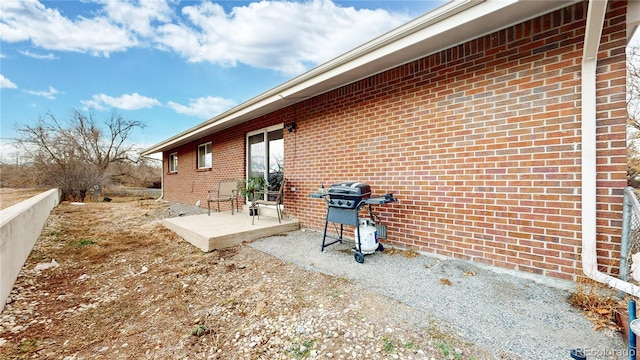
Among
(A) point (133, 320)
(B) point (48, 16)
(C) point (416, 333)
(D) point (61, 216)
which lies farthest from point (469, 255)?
(B) point (48, 16)

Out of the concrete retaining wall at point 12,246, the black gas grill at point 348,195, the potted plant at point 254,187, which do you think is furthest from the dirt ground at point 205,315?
the potted plant at point 254,187

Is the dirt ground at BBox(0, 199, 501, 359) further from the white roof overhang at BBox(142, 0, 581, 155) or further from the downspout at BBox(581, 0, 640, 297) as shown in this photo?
the white roof overhang at BBox(142, 0, 581, 155)

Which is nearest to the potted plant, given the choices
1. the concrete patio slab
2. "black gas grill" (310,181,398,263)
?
the concrete patio slab

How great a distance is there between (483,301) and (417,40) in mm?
2689

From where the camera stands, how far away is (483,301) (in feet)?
6.72

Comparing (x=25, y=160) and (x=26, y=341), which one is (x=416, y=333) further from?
(x=25, y=160)

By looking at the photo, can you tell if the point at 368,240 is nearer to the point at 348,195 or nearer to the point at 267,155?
the point at 348,195

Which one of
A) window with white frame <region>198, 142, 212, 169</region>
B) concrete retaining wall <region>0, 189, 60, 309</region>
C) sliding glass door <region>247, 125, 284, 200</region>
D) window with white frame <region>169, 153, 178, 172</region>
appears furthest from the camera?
window with white frame <region>169, 153, 178, 172</region>

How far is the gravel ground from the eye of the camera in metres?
1.51

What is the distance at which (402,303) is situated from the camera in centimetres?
205

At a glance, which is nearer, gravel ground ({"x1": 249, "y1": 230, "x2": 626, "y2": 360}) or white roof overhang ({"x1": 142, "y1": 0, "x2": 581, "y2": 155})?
gravel ground ({"x1": 249, "y1": 230, "x2": 626, "y2": 360})

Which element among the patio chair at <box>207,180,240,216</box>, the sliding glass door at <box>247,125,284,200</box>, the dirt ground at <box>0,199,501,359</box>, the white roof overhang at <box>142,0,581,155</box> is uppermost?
the white roof overhang at <box>142,0,581,155</box>

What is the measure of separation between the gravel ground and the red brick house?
38cm

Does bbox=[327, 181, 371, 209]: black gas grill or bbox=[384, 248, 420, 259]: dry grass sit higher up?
bbox=[327, 181, 371, 209]: black gas grill
